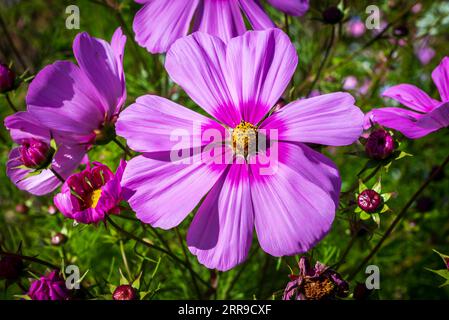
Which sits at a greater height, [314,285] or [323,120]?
[323,120]

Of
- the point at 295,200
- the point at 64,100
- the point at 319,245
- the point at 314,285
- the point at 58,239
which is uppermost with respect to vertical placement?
the point at 64,100

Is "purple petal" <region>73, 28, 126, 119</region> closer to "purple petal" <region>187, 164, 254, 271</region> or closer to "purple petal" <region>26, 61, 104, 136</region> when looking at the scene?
"purple petal" <region>26, 61, 104, 136</region>

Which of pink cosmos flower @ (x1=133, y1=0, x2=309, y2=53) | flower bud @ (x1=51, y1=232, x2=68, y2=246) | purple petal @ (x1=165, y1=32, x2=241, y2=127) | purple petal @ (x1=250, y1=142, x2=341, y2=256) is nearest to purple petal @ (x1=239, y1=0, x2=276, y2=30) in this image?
pink cosmos flower @ (x1=133, y1=0, x2=309, y2=53)

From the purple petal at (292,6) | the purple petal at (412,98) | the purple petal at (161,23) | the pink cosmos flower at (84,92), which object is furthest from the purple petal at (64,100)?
the purple petal at (412,98)

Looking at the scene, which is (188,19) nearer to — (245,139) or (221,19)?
(221,19)

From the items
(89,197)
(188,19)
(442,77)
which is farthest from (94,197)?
(442,77)

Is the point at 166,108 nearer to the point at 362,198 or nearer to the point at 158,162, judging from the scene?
the point at 158,162
